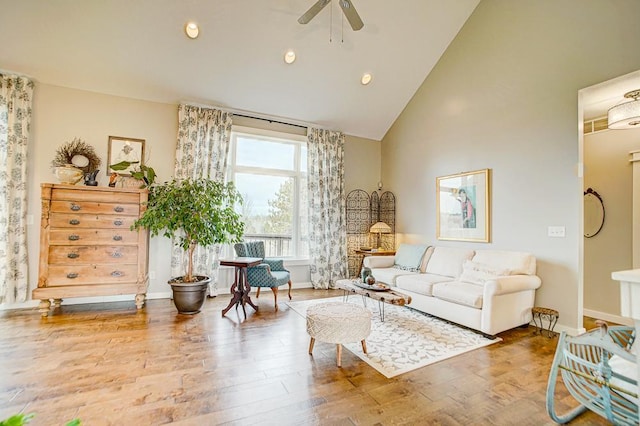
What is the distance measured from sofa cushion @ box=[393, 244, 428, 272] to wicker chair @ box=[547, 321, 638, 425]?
10.4ft

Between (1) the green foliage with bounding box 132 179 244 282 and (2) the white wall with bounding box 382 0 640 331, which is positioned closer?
(2) the white wall with bounding box 382 0 640 331

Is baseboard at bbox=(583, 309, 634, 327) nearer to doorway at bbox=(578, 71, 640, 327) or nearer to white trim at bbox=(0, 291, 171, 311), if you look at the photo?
doorway at bbox=(578, 71, 640, 327)

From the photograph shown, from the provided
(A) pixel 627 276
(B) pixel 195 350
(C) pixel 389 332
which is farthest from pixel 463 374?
(B) pixel 195 350

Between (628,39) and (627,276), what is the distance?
3.54m

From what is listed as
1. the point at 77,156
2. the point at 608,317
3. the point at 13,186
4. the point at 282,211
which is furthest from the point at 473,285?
the point at 13,186

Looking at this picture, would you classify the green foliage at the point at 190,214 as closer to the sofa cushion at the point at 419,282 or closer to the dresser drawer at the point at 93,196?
the dresser drawer at the point at 93,196

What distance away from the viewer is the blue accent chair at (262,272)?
4.38 meters

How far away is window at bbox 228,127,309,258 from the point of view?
218 inches

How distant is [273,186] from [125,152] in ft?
8.13

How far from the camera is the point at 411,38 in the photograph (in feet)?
15.6

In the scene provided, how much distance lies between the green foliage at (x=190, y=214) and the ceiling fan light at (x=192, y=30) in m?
1.97

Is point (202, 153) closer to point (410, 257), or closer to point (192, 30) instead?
point (192, 30)

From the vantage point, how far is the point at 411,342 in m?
3.21

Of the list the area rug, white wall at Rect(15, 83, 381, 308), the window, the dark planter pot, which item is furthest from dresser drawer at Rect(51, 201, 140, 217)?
the area rug
